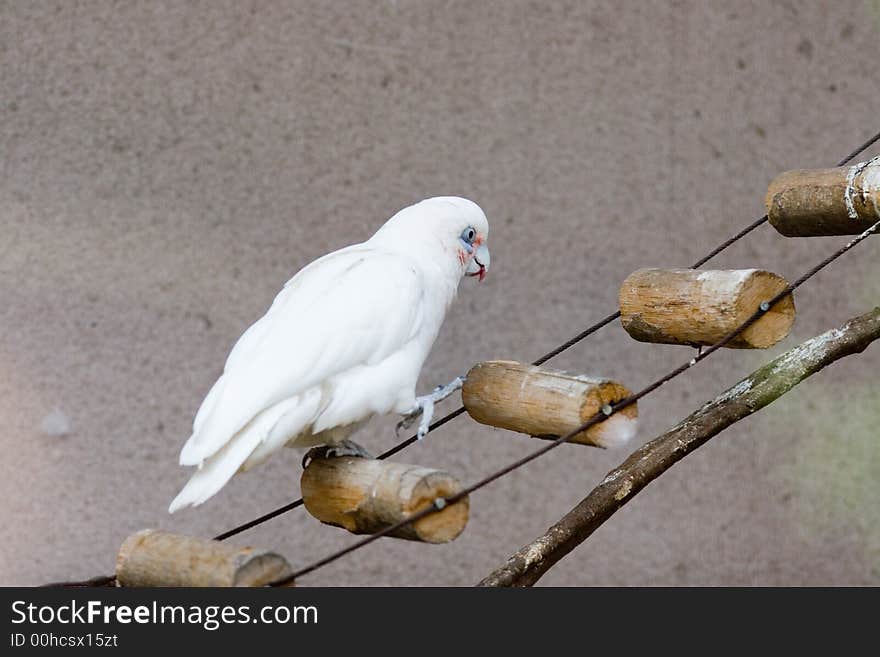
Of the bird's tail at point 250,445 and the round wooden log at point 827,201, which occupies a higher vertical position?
the round wooden log at point 827,201

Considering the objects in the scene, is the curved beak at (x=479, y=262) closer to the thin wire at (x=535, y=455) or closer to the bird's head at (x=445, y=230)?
the bird's head at (x=445, y=230)

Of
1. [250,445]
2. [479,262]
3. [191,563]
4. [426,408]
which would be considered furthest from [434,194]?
[191,563]

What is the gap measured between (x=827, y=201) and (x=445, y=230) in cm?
48

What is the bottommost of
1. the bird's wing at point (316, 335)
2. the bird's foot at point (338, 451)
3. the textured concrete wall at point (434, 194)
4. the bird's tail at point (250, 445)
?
the bird's tail at point (250, 445)

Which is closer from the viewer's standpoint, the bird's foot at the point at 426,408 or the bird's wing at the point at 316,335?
the bird's wing at the point at 316,335

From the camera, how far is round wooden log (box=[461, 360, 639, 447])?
1.21 metres

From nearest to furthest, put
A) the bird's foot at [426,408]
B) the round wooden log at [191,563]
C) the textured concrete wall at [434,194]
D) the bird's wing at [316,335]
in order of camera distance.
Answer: the round wooden log at [191,563] → the bird's wing at [316,335] → the bird's foot at [426,408] → the textured concrete wall at [434,194]

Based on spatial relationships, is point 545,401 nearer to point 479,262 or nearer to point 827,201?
point 479,262

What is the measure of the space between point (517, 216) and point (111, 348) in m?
0.87

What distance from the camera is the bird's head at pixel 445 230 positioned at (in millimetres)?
1379

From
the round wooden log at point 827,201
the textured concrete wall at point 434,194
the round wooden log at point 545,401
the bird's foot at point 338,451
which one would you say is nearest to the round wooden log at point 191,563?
the bird's foot at point 338,451

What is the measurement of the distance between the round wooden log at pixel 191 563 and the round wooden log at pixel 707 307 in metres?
0.53

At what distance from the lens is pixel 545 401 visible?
125 cm
